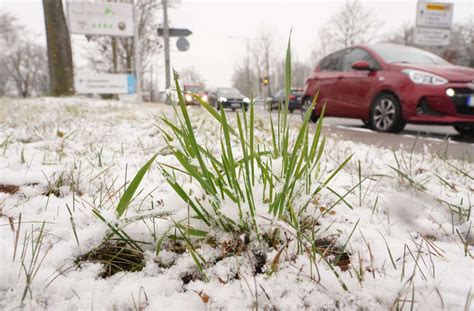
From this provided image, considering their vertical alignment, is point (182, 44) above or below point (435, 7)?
below

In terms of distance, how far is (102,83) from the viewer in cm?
1418

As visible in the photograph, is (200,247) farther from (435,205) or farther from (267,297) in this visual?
(435,205)

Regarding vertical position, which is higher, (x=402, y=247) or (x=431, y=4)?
(x=431, y=4)

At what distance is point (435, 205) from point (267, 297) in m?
0.87

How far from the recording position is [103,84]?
14.2 meters

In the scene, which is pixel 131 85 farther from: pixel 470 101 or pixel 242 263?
pixel 242 263

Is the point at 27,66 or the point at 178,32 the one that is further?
the point at 27,66

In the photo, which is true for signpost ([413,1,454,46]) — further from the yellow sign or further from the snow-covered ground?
the snow-covered ground

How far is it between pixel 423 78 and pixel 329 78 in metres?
1.81

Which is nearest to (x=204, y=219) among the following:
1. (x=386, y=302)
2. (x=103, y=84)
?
(x=386, y=302)

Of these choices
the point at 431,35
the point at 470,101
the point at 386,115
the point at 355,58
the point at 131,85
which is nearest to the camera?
the point at 470,101

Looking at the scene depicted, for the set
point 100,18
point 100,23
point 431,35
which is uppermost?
point 100,18

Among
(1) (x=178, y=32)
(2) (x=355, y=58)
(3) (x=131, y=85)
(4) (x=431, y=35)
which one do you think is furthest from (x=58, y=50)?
(4) (x=431, y=35)

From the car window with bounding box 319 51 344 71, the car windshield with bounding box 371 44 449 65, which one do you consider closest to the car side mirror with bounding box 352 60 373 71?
the car windshield with bounding box 371 44 449 65
